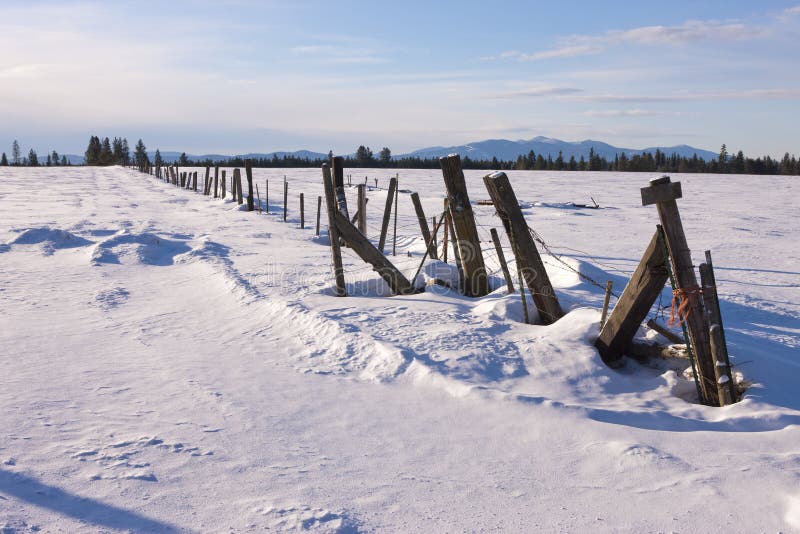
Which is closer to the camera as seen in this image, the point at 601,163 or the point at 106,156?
the point at 601,163

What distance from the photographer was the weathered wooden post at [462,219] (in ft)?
25.2

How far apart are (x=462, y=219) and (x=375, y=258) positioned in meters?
A: 1.28

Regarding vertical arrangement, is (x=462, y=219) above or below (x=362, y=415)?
above

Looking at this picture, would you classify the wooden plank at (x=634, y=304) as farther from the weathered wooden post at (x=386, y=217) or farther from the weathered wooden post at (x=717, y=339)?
the weathered wooden post at (x=386, y=217)

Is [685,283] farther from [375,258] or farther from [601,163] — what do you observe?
[601,163]

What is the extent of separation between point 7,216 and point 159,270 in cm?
1009

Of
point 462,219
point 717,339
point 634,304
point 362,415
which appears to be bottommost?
point 362,415

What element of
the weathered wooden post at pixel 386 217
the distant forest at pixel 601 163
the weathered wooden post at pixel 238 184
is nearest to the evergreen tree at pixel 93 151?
the distant forest at pixel 601 163

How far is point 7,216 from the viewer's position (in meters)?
17.5

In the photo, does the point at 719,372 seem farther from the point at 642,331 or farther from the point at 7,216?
the point at 7,216

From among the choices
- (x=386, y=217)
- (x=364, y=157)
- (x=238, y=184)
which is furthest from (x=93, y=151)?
(x=386, y=217)

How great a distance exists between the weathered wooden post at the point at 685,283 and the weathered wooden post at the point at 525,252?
168cm

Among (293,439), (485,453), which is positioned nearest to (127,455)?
(293,439)

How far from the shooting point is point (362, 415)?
4504mm
